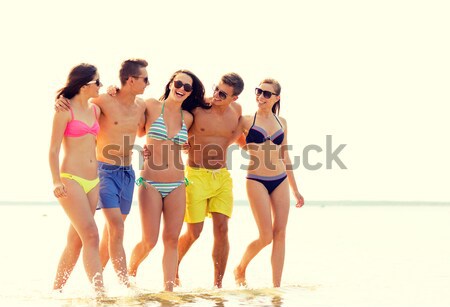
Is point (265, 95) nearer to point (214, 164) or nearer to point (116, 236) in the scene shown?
point (214, 164)

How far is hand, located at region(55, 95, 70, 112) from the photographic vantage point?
8.90 meters

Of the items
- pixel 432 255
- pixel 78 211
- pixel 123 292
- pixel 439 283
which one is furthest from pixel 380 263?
pixel 78 211

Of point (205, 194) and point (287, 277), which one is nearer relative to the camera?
point (205, 194)

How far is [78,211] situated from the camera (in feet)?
29.3

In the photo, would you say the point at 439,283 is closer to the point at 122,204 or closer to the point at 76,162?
the point at 122,204

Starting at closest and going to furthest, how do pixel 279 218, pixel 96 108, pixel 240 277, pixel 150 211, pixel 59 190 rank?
pixel 59 190
pixel 96 108
pixel 150 211
pixel 279 218
pixel 240 277

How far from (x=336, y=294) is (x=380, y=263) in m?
5.82

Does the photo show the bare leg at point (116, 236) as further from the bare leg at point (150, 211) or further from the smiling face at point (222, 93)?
the smiling face at point (222, 93)

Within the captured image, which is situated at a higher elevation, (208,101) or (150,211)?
(208,101)

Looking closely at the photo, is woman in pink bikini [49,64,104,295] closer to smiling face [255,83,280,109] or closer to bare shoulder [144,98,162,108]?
bare shoulder [144,98,162,108]

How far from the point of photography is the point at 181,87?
393 inches

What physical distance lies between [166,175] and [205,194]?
0.92m

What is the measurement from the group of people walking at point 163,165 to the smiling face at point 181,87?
1 cm

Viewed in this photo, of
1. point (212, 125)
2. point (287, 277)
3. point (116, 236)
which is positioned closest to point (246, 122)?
point (212, 125)
